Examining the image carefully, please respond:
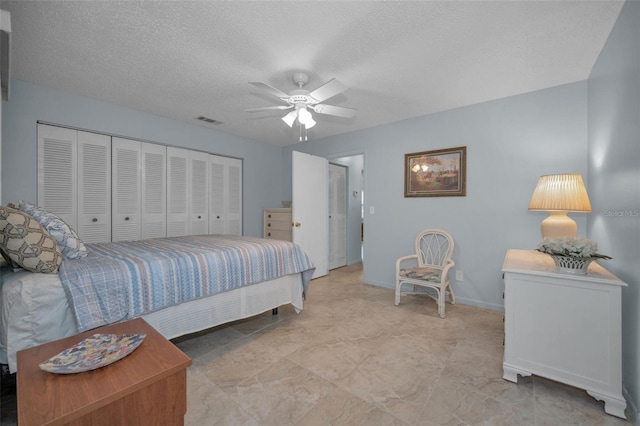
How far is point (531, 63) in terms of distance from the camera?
7.70ft

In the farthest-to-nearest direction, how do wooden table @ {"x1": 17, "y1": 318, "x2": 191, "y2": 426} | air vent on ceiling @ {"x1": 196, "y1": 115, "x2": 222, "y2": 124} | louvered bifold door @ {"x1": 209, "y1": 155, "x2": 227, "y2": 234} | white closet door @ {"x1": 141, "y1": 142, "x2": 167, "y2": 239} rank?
louvered bifold door @ {"x1": 209, "y1": 155, "x2": 227, "y2": 234}
air vent on ceiling @ {"x1": 196, "y1": 115, "x2": 222, "y2": 124}
white closet door @ {"x1": 141, "y1": 142, "x2": 167, "y2": 239}
wooden table @ {"x1": 17, "y1": 318, "x2": 191, "y2": 426}

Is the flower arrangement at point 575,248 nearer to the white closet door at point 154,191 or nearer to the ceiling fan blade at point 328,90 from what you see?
the ceiling fan blade at point 328,90

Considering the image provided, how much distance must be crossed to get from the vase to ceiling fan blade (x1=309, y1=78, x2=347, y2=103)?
188 centimetres

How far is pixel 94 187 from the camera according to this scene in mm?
3219

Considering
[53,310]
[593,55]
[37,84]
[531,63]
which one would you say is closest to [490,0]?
[531,63]

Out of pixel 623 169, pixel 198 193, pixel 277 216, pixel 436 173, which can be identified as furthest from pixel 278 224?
pixel 623 169

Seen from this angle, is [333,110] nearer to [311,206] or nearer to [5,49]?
[311,206]

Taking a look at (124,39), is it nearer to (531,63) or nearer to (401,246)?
(531,63)

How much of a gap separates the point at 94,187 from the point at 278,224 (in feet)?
8.18

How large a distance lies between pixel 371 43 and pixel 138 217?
134 inches

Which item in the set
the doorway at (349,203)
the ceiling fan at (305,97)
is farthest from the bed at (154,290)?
the doorway at (349,203)

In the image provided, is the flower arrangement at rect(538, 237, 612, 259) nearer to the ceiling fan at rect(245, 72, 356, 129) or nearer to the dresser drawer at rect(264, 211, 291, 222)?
the ceiling fan at rect(245, 72, 356, 129)

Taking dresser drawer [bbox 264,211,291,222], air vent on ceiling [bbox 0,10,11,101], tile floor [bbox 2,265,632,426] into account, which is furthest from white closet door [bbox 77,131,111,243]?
dresser drawer [bbox 264,211,291,222]

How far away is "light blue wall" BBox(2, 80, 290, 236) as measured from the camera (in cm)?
270
